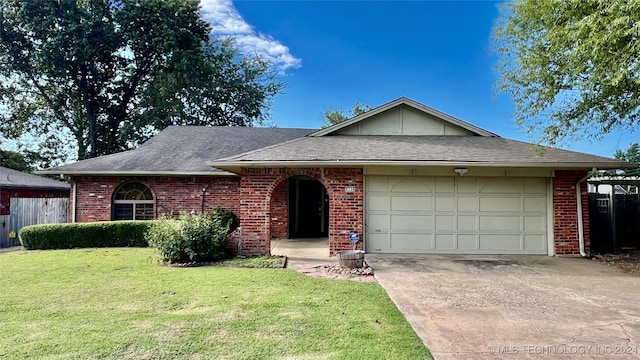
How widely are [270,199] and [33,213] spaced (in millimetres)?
10018

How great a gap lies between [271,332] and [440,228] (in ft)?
20.5

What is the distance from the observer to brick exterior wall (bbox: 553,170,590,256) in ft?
28.6

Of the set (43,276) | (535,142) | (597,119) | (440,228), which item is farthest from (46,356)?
(597,119)

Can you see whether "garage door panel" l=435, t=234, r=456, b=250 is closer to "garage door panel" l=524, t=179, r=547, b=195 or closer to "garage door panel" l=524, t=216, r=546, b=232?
"garage door panel" l=524, t=216, r=546, b=232

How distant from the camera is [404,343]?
3580mm

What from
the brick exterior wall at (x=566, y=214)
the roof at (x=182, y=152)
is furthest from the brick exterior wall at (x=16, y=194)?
the brick exterior wall at (x=566, y=214)

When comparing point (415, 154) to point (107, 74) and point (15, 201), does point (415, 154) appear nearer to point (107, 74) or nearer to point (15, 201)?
point (15, 201)

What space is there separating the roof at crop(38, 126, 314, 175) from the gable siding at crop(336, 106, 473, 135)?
15.7 ft

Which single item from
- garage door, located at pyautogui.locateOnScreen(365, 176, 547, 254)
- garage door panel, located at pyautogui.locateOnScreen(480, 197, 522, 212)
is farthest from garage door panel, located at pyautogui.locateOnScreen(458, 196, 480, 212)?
garage door panel, located at pyautogui.locateOnScreen(480, 197, 522, 212)

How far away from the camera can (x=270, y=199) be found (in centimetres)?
866

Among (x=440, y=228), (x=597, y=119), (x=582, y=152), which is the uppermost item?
(x=597, y=119)

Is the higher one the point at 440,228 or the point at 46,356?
the point at 440,228

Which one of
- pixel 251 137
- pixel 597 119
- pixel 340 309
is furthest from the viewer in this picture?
pixel 251 137

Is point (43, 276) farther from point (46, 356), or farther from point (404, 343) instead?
point (404, 343)
